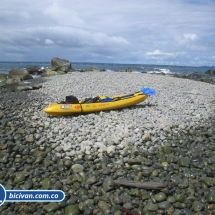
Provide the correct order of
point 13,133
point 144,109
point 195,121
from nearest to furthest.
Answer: point 13,133, point 195,121, point 144,109

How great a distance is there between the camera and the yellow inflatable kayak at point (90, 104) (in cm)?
802

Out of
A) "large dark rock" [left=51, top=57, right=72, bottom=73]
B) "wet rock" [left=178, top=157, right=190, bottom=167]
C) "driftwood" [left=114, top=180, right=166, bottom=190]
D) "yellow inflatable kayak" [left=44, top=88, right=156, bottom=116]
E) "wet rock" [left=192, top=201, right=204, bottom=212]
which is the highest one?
"large dark rock" [left=51, top=57, right=72, bottom=73]

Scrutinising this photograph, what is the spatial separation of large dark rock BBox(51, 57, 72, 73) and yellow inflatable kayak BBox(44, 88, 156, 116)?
1856 centimetres

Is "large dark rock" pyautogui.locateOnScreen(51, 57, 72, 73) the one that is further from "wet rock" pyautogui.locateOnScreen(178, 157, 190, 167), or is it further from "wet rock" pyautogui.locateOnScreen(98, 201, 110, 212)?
"wet rock" pyautogui.locateOnScreen(98, 201, 110, 212)

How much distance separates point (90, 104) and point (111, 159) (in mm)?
3034

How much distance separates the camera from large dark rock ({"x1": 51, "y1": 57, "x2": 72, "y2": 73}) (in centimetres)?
2673

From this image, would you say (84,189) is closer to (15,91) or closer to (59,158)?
(59,158)

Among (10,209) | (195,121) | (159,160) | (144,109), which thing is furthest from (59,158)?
(195,121)

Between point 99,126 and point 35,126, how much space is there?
2.08m

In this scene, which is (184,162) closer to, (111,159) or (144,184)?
(144,184)

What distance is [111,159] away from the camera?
18.6 feet

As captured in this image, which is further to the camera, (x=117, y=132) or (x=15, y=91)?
(x=15, y=91)

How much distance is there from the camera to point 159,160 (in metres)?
5.71

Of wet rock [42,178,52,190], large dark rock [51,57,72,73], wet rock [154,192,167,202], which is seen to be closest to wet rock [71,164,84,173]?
wet rock [42,178,52,190]
